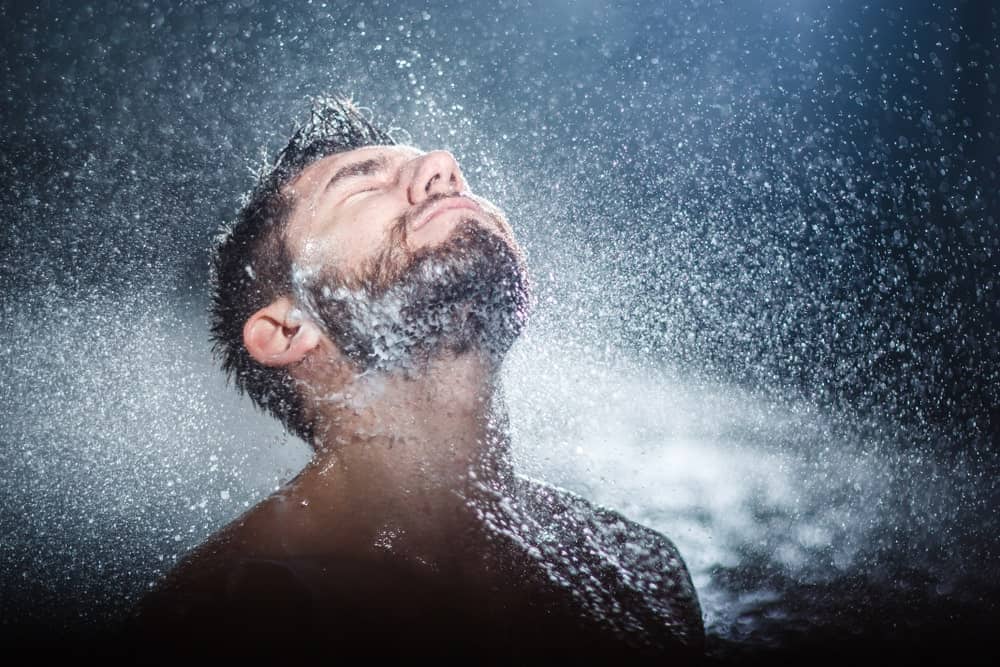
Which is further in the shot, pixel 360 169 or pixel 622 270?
pixel 622 270

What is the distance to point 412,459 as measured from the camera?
5.82ft

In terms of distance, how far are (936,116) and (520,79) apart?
2.16 metres

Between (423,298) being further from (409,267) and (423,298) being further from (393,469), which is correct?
(393,469)

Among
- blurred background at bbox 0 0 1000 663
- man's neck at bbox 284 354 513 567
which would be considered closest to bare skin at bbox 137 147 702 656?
man's neck at bbox 284 354 513 567

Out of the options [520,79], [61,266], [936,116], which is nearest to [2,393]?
[61,266]

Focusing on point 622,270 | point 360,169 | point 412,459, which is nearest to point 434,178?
point 360,169

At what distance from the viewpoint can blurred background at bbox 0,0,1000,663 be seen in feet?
7.62

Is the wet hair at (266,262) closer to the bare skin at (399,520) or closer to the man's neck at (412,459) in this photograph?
the bare skin at (399,520)

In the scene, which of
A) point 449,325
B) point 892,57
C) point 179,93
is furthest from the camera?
point 892,57

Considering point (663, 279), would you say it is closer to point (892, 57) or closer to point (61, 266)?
point (892, 57)

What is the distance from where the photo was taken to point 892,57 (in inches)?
122

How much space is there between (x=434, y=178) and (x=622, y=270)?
1.58 metres

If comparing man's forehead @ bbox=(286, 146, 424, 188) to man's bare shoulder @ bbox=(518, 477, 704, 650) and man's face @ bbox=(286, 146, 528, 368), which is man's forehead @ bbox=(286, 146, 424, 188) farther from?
man's bare shoulder @ bbox=(518, 477, 704, 650)

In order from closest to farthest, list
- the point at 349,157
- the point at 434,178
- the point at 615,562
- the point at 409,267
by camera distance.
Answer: the point at 409,267 → the point at 434,178 → the point at 615,562 → the point at 349,157
